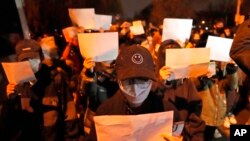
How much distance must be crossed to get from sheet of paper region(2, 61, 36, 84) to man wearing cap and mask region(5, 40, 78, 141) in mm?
99

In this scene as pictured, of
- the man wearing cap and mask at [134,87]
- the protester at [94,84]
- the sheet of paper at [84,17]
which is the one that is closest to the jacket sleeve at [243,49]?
the man wearing cap and mask at [134,87]

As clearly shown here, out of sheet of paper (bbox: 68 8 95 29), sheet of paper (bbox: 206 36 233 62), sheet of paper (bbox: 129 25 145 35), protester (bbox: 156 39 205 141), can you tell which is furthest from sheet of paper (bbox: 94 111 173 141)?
sheet of paper (bbox: 129 25 145 35)

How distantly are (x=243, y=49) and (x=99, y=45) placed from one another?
0.97 m

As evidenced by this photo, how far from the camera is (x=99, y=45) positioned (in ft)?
7.08

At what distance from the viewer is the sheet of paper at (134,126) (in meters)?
1.46

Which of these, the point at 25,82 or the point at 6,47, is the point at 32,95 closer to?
the point at 25,82

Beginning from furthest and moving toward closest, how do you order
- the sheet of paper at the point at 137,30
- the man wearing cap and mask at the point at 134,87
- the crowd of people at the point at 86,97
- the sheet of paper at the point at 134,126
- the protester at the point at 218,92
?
the sheet of paper at the point at 137,30, the protester at the point at 218,92, the crowd of people at the point at 86,97, the man wearing cap and mask at the point at 134,87, the sheet of paper at the point at 134,126

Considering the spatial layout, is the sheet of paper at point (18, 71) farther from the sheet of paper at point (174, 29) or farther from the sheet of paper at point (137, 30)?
the sheet of paper at point (137, 30)

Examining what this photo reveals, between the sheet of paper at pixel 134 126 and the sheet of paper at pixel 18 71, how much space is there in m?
0.98

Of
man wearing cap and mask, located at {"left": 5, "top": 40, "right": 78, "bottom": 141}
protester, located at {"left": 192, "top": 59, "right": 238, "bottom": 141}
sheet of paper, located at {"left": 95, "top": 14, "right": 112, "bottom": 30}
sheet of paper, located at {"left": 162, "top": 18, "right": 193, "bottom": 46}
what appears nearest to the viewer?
man wearing cap and mask, located at {"left": 5, "top": 40, "right": 78, "bottom": 141}

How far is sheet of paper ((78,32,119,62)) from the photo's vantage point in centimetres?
213

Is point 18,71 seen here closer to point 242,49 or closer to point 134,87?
point 134,87

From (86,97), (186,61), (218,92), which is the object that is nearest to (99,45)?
(86,97)

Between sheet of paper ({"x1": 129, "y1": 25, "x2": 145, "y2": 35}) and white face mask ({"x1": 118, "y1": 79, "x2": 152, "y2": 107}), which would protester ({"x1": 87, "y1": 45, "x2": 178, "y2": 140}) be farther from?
sheet of paper ({"x1": 129, "y1": 25, "x2": 145, "y2": 35})
